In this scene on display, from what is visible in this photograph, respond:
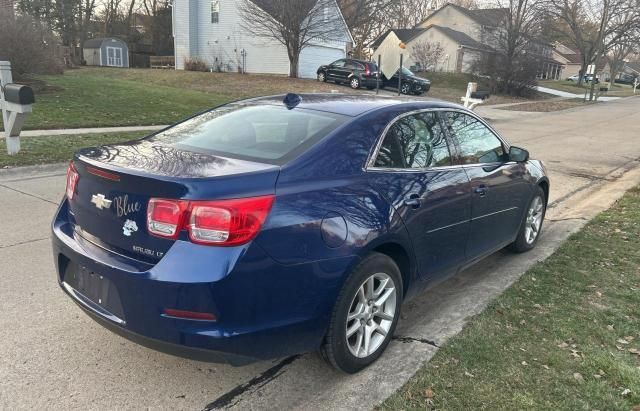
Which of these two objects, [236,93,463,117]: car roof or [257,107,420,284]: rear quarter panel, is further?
[236,93,463,117]: car roof

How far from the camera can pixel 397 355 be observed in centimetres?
335

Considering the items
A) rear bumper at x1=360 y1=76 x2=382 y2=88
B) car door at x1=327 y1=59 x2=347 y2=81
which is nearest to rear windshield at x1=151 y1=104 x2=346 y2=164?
rear bumper at x1=360 y1=76 x2=382 y2=88

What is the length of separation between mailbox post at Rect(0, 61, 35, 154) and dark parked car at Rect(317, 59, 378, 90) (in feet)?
69.6

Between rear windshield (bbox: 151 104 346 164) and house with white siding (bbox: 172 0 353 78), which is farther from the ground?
house with white siding (bbox: 172 0 353 78)

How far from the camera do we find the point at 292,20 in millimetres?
28188

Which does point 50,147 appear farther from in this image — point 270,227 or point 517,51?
point 517,51

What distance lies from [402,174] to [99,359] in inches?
85.8

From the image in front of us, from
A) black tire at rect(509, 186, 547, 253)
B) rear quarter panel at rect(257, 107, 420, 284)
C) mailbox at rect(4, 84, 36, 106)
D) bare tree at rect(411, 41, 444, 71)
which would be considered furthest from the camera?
bare tree at rect(411, 41, 444, 71)

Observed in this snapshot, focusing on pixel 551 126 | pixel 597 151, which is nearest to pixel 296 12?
pixel 551 126

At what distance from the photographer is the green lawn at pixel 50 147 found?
843 centimetres

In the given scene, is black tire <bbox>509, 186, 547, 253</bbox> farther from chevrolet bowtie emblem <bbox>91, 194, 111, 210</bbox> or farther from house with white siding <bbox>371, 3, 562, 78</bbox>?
house with white siding <bbox>371, 3, 562, 78</bbox>

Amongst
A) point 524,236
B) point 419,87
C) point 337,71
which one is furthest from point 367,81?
point 524,236

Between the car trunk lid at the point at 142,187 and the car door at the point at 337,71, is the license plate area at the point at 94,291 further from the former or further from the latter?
the car door at the point at 337,71

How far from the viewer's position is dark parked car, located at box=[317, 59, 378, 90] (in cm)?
2853
